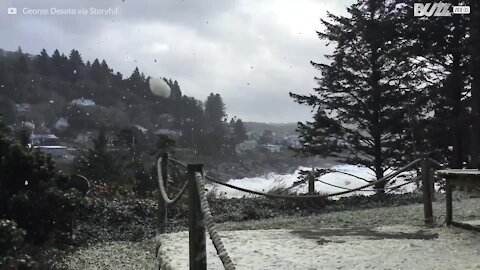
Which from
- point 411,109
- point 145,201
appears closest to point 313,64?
point 411,109

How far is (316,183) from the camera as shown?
13312mm

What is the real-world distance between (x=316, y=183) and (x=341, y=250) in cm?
952

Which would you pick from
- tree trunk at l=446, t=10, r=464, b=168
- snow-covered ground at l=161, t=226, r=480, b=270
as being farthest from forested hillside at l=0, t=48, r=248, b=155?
snow-covered ground at l=161, t=226, r=480, b=270

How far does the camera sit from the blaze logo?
42.2 ft

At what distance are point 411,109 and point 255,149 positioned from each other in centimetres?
429

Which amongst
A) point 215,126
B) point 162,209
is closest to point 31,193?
point 162,209

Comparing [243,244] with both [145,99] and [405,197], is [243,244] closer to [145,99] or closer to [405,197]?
[405,197]

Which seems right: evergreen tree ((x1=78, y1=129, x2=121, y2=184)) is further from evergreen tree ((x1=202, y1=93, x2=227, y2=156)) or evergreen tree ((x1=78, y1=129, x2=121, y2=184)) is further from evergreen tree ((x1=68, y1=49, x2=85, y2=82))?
evergreen tree ((x1=202, y1=93, x2=227, y2=156))

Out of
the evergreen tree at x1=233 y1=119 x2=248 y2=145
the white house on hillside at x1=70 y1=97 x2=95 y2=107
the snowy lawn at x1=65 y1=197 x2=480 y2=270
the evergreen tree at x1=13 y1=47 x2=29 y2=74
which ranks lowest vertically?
the snowy lawn at x1=65 y1=197 x2=480 y2=270

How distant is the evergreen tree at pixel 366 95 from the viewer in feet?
44.9

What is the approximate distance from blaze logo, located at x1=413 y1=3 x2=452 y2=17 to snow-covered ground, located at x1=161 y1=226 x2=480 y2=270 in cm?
961

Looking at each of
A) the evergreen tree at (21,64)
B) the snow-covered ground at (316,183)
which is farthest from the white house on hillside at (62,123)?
the snow-covered ground at (316,183)

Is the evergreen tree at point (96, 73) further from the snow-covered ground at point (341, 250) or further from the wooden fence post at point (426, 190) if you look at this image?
the wooden fence post at point (426, 190)

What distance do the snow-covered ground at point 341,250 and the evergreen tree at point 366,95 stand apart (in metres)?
9.28
